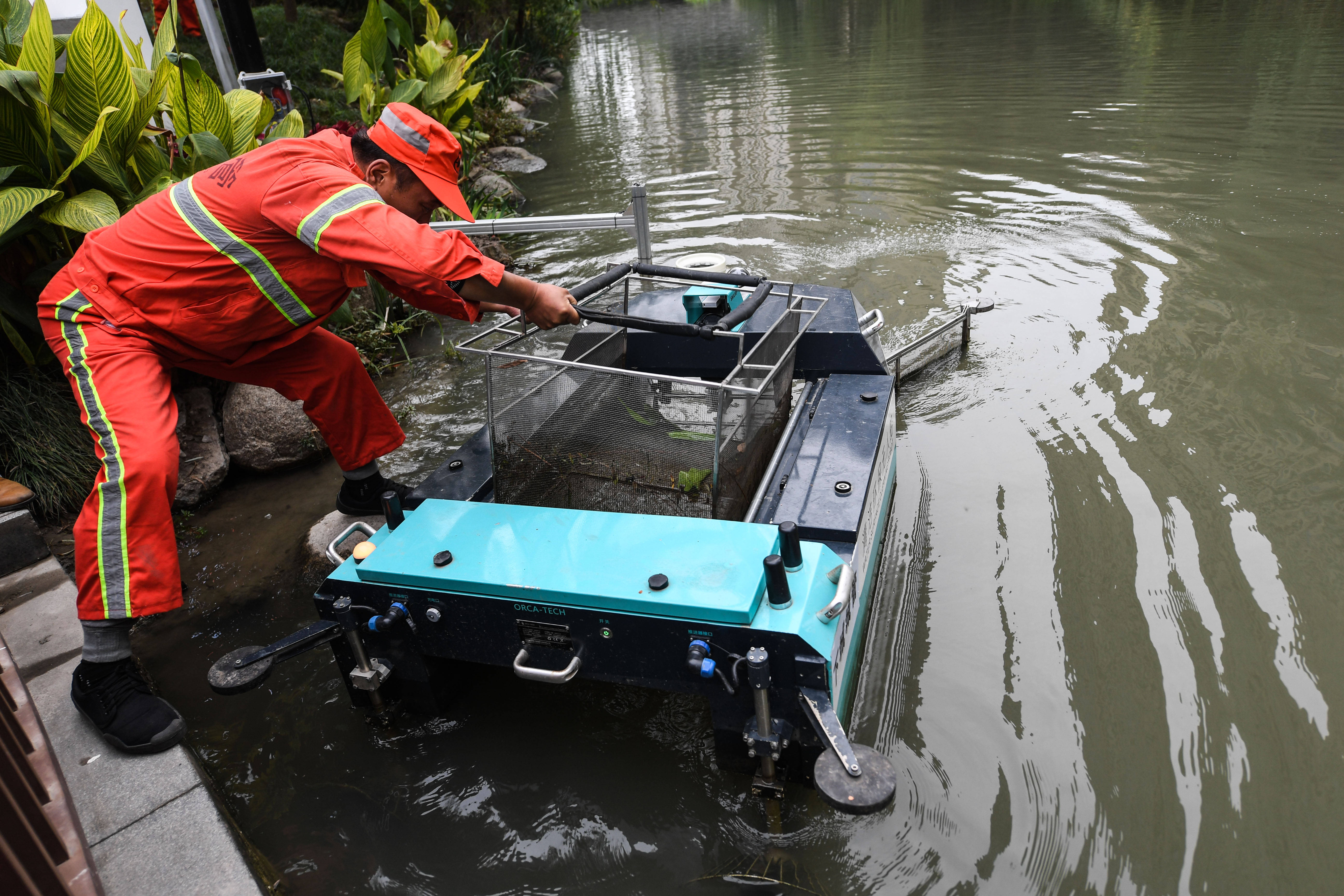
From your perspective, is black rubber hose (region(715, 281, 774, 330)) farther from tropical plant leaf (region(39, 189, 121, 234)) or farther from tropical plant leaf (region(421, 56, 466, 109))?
tropical plant leaf (region(421, 56, 466, 109))

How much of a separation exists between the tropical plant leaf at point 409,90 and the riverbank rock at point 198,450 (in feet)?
11.6

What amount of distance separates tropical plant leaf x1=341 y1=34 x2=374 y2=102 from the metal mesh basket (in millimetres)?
5315

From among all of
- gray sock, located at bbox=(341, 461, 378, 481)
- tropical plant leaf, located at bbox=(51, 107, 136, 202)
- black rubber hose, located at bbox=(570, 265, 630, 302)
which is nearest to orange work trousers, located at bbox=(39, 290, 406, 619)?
gray sock, located at bbox=(341, 461, 378, 481)

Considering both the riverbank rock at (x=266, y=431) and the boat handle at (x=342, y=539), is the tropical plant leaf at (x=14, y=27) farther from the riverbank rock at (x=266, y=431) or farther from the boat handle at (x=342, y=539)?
the boat handle at (x=342, y=539)

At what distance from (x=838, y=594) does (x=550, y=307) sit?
1219 mm

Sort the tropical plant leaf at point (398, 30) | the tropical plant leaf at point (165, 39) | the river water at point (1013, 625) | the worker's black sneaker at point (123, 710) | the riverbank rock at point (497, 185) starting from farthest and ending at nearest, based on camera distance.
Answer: the riverbank rock at point (497, 185)
the tropical plant leaf at point (398, 30)
the tropical plant leaf at point (165, 39)
the worker's black sneaker at point (123, 710)
the river water at point (1013, 625)

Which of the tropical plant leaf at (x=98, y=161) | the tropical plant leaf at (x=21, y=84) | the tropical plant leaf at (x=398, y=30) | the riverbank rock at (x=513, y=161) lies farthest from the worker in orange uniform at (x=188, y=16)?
the tropical plant leaf at (x=21, y=84)

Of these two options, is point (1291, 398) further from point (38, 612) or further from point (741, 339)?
point (38, 612)

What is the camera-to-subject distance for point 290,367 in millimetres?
3133

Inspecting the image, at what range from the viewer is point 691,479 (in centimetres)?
264

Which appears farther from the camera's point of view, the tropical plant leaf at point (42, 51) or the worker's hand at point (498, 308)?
the tropical plant leaf at point (42, 51)

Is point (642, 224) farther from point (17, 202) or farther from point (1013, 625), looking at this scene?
point (17, 202)

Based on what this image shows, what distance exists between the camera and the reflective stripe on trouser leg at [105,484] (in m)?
2.41

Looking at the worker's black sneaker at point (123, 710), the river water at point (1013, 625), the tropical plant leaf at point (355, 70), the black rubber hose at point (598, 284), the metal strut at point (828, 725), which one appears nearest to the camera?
the metal strut at point (828, 725)
